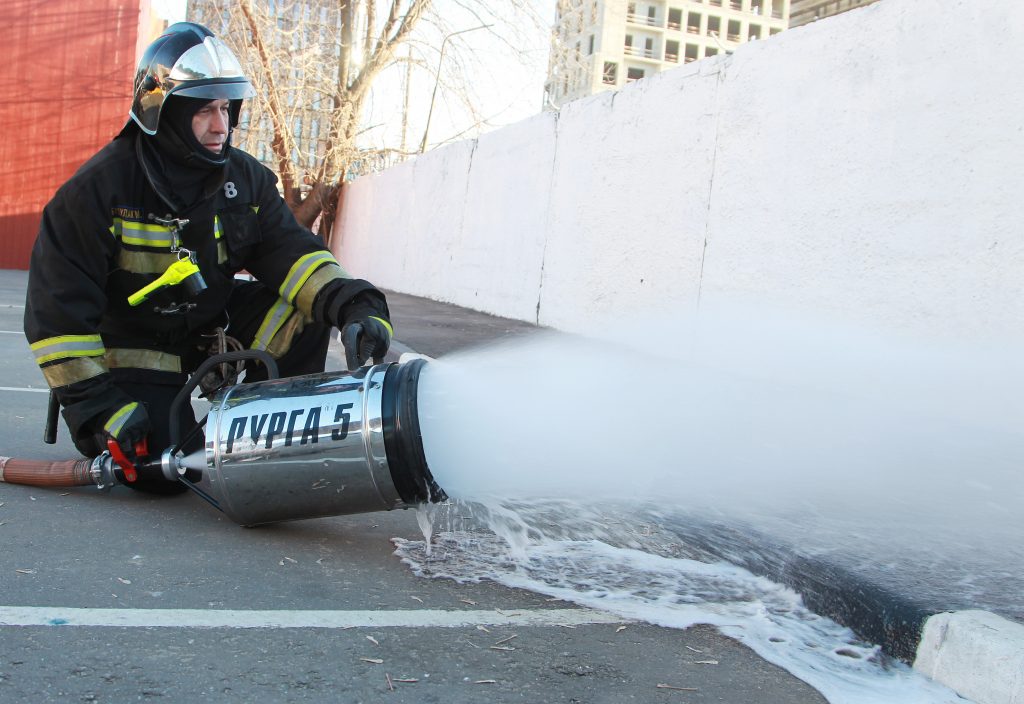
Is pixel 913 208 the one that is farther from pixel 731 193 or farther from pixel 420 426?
pixel 420 426

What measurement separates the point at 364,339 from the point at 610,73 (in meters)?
73.1

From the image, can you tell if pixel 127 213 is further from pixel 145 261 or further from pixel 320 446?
pixel 320 446

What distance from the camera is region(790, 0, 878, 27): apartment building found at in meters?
68.6

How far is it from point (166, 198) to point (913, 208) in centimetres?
371

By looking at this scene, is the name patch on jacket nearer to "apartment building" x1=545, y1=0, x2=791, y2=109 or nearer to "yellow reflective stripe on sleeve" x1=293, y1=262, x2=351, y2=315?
"yellow reflective stripe on sleeve" x1=293, y1=262, x2=351, y2=315

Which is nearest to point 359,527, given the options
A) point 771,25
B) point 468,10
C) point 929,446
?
point 929,446

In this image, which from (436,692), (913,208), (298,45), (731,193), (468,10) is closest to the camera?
(436,692)

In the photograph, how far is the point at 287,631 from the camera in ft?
6.93

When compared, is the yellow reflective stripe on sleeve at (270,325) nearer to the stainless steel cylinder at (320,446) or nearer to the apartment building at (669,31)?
the stainless steel cylinder at (320,446)

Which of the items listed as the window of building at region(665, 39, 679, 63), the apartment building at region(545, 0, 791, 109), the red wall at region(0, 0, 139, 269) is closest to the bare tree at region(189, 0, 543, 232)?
the red wall at region(0, 0, 139, 269)

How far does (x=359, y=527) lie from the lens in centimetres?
302

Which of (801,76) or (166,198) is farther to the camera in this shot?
(801,76)

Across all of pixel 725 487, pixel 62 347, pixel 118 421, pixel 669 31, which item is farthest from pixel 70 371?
pixel 669 31

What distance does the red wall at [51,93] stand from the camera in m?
17.6
